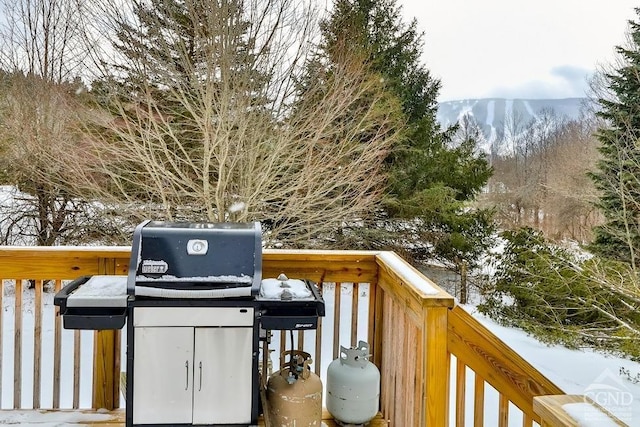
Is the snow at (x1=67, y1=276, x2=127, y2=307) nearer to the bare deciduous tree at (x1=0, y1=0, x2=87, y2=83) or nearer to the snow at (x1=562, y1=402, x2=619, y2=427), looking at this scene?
the snow at (x1=562, y1=402, x2=619, y2=427)

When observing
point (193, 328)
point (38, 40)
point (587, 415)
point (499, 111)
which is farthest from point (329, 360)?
point (499, 111)

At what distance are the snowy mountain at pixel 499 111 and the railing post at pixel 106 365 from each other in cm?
1141

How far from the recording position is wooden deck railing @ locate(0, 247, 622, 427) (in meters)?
1.85

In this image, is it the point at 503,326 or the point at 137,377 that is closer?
the point at 137,377

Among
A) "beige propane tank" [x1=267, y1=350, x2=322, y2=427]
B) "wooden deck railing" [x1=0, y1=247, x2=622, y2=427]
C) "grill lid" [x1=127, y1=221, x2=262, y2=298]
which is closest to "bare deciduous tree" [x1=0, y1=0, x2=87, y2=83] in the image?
"wooden deck railing" [x1=0, y1=247, x2=622, y2=427]

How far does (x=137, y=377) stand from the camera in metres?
2.01

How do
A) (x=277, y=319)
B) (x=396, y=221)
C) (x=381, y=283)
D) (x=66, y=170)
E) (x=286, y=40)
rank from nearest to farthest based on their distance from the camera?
1. (x=277, y=319)
2. (x=381, y=283)
3. (x=286, y=40)
4. (x=66, y=170)
5. (x=396, y=221)

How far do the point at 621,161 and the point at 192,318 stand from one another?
9.09 meters

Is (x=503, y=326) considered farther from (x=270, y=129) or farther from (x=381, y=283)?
(x=381, y=283)

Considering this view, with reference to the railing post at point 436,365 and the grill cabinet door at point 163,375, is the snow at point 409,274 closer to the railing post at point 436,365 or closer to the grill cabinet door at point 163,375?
the railing post at point 436,365

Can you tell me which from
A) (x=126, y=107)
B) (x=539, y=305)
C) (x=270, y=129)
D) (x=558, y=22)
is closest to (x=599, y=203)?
(x=539, y=305)

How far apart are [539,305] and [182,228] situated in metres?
7.26

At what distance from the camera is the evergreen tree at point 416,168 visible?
1081 cm

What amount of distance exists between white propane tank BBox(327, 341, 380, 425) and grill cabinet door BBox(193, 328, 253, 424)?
0.42m
